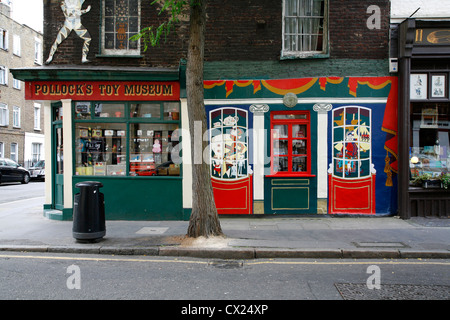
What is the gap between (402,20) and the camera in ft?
32.7

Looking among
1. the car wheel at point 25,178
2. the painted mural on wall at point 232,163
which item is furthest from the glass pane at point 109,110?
the car wheel at point 25,178

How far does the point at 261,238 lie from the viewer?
7809 millimetres

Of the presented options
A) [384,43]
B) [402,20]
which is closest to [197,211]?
[384,43]

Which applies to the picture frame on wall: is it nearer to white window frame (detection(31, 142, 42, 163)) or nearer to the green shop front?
A: the green shop front

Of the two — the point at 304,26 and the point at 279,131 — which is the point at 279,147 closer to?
the point at 279,131

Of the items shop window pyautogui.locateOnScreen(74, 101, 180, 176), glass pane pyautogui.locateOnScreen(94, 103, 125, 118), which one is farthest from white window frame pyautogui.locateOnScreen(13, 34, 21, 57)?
glass pane pyautogui.locateOnScreen(94, 103, 125, 118)

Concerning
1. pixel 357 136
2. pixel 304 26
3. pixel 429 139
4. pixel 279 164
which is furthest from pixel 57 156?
pixel 429 139

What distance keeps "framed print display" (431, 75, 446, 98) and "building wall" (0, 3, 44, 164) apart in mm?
31771

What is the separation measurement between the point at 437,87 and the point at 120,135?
877cm

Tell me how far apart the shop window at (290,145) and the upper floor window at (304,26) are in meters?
1.94

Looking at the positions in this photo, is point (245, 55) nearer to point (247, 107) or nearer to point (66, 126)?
point (247, 107)

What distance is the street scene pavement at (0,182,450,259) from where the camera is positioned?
22.4 ft

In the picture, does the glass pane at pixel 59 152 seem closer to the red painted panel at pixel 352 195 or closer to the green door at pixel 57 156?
the green door at pixel 57 156
